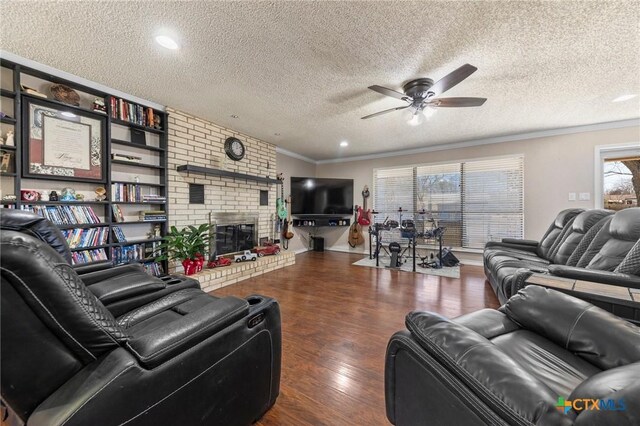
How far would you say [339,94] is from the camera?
8.87 feet

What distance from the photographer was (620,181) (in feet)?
12.0

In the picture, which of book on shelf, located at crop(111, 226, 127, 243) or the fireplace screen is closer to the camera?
book on shelf, located at crop(111, 226, 127, 243)

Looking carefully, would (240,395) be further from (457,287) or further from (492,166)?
(492,166)

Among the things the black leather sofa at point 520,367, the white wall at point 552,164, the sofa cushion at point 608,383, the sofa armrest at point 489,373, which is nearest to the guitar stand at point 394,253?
the white wall at point 552,164

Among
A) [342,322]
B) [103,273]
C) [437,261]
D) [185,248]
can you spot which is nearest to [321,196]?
[437,261]

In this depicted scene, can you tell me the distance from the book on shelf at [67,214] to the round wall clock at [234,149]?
1933 millimetres

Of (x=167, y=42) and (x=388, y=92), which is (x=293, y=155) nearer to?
(x=388, y=92)

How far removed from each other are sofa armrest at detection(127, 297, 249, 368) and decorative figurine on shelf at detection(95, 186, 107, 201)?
8.43 feet

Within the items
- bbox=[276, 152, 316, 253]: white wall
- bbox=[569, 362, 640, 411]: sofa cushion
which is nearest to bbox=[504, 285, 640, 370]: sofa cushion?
bbox=[569, 362, 640, 411]: sofa cushion

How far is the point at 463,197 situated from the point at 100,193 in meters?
5.72

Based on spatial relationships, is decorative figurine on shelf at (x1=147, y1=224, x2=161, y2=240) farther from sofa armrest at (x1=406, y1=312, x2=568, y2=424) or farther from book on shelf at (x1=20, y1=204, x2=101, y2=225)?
sofa armrest at (x1=406, y1=312, x2=568, y2=424)

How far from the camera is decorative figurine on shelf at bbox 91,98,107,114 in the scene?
8.41ft

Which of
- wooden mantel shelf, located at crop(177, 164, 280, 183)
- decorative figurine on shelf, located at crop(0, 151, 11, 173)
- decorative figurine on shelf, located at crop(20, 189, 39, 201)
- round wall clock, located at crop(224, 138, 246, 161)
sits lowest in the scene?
decorative figurine on shelf, located at crop(20, 189, 39, 201)

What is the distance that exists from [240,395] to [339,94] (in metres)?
2.79
